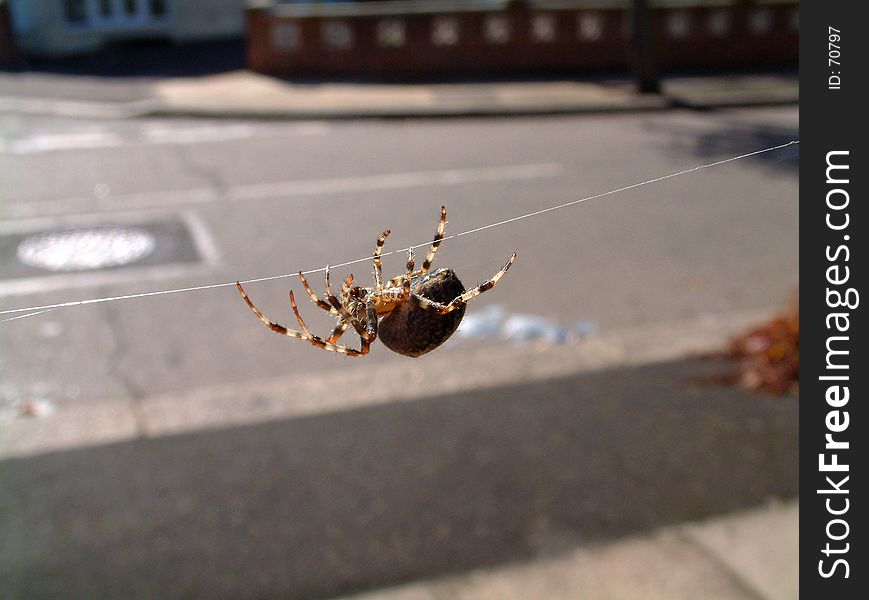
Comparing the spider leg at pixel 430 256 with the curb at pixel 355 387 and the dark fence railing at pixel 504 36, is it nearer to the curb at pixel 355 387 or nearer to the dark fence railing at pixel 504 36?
the curb at pixel 355 387

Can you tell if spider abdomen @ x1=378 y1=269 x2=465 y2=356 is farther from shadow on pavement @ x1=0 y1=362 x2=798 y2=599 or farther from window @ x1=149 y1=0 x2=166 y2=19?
window @ x1=149 y1=0 x2=166 y2=19

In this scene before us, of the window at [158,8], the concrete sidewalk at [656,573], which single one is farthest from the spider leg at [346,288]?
the window at [158,8]

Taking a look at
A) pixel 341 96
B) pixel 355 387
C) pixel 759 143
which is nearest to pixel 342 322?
pixel 759 143

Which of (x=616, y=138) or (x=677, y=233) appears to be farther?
(x=616, y=138)

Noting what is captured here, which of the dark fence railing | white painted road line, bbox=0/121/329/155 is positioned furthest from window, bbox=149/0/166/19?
white painted road line, bbox=0/121/329/155

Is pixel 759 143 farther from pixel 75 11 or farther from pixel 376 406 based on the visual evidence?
pixel 75 11
